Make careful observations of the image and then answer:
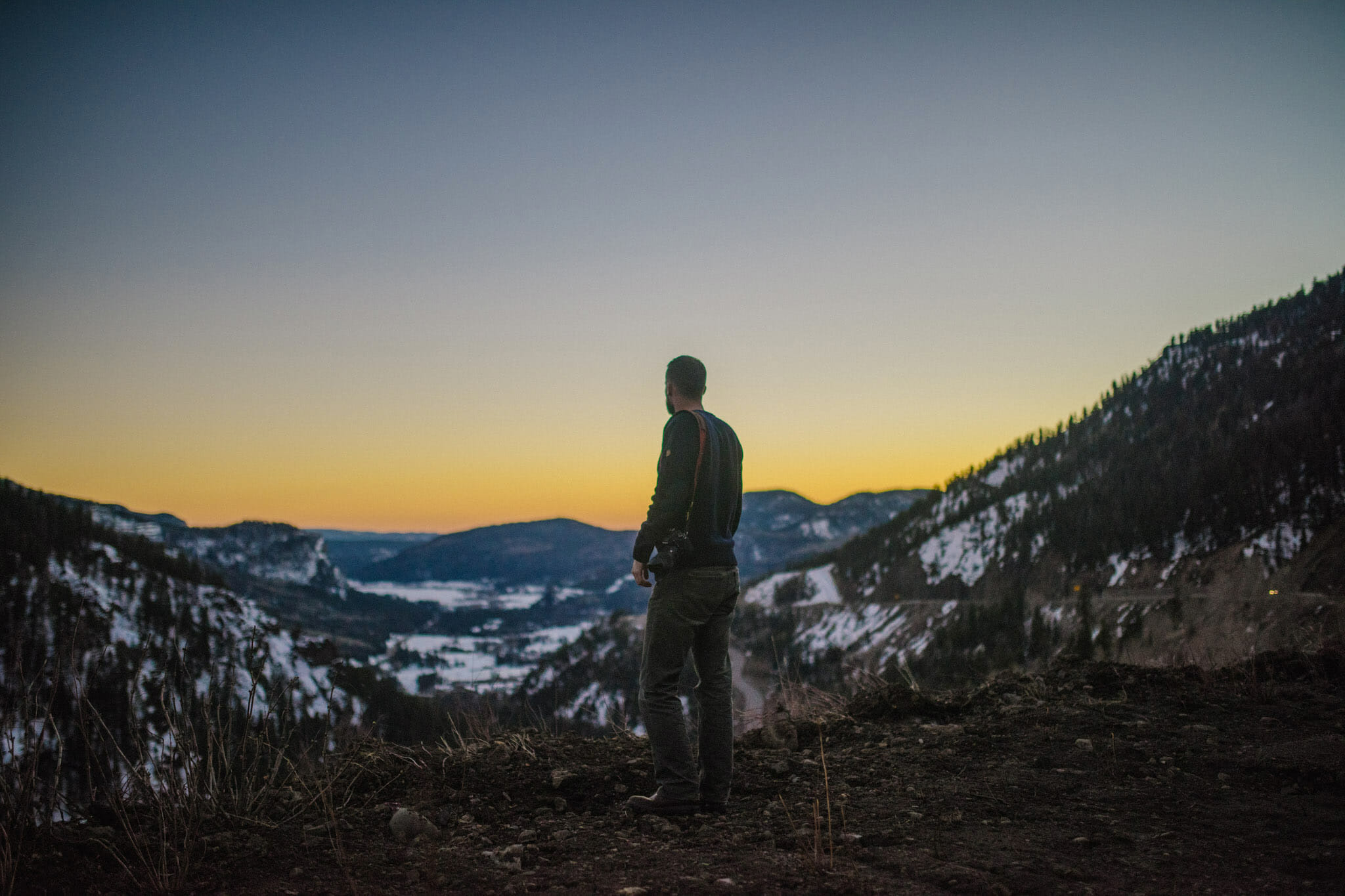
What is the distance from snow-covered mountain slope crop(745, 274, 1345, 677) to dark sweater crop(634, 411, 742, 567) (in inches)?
1464

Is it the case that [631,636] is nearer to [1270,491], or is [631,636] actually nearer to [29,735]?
[1270,491]

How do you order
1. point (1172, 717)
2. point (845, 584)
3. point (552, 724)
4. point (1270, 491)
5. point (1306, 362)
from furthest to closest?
1. point (845, 584)
2. point (1306, 362)
3. point (1270, 491)
4. point (552, 724)
5. point (1172, 717)

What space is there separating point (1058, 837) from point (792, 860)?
1373 mm

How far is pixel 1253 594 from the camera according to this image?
5791 cm

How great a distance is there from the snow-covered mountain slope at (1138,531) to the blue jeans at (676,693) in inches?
1452

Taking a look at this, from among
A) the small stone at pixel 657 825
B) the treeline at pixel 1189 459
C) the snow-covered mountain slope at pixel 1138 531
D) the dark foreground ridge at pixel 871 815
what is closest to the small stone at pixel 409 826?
the dark foreground ridge at pixel 871 815

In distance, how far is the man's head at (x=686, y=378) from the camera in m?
4.81

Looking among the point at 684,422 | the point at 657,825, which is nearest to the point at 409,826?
the point at 657,825

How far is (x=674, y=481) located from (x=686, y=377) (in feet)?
2.31

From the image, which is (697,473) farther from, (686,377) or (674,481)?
(686,377)

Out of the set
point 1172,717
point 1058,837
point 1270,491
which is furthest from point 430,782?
point 1270,491

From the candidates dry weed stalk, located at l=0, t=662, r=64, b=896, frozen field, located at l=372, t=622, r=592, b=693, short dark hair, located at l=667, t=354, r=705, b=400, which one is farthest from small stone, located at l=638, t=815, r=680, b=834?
frozen field, located at l=372, t=622, r=592, b=693

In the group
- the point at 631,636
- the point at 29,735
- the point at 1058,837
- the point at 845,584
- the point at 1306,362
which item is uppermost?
the point at 1306,362

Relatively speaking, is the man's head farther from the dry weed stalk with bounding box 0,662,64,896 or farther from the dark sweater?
the dry weed stalk with bounding box 0,662,64,896
